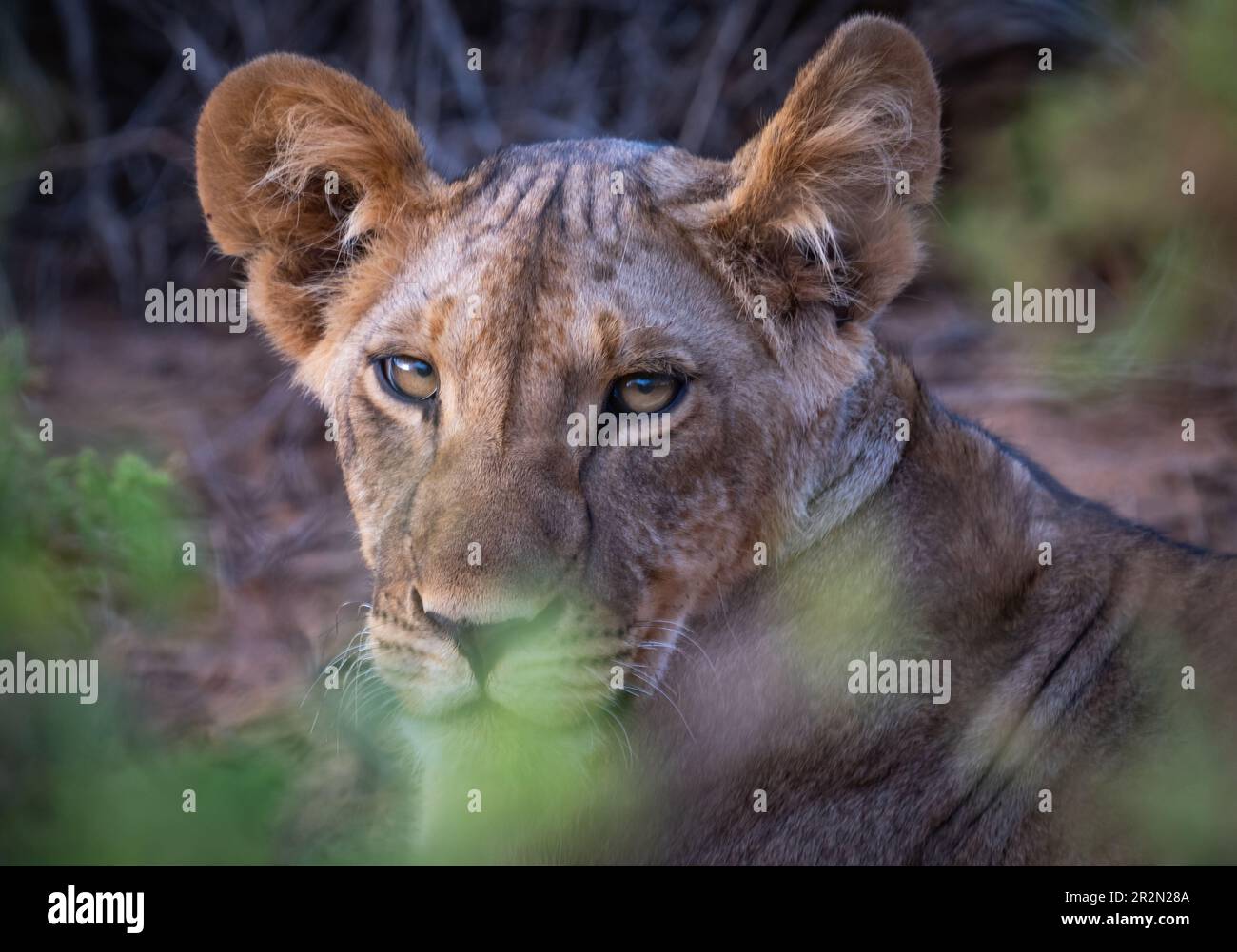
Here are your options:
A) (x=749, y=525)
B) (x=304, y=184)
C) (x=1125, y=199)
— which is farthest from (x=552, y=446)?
(x=1125, y=199)

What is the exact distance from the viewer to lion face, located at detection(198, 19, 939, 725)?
291 centimetres

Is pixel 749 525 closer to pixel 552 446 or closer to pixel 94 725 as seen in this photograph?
pixel 552 446

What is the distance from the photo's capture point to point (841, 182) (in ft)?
10.7

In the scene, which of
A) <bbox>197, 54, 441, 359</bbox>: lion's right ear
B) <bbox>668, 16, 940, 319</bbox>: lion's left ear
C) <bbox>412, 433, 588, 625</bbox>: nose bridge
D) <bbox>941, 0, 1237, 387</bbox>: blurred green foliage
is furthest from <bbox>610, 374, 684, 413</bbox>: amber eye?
<bbox>941, 0, 1237, 387</bbox>: blurred green foliage

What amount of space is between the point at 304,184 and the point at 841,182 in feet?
4.30

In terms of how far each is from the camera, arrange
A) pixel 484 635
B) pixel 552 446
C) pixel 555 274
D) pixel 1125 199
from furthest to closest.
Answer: pixel 1125 199 → pixel 555 274 → pixel 552 446 → pixel 484 635

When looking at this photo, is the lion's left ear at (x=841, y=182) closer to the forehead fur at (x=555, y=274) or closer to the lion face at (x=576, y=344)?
the lion face at (x=576, y=344)

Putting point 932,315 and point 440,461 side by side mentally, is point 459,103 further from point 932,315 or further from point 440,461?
point 440,461

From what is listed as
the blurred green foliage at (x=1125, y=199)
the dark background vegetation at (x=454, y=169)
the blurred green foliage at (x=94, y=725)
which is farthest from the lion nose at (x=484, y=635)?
the blurred green foliage at (x=1125, y=199)

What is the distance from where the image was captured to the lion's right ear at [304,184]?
3.41 meters

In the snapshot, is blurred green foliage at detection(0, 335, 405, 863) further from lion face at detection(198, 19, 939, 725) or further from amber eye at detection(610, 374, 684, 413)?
amber eye at detection(610, 374, 684, 413)
